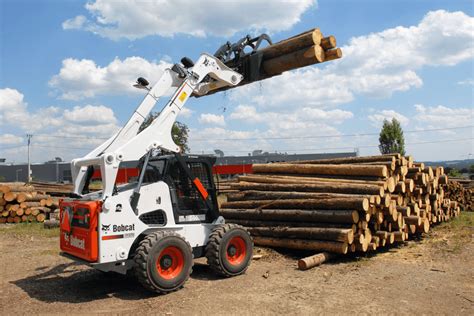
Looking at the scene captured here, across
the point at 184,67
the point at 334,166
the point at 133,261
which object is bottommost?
the point at 133,261

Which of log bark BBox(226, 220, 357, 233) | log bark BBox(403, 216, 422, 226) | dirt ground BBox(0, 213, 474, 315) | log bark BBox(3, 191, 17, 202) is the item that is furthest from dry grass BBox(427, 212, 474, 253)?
log bark BBox(3, 191, 17, 202)

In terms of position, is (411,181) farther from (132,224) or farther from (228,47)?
(132,224)

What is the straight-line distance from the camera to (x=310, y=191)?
10891mm

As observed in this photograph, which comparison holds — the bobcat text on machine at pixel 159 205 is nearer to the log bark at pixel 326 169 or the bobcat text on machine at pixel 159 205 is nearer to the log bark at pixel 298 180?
the log bark at pixel 298 180

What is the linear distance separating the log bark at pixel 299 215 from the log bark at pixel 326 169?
4.97 ft

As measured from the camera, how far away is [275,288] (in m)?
7.46

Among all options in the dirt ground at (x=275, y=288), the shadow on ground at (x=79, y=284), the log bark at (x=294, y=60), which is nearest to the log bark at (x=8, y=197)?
the dirt ground at (x=275, y=288)

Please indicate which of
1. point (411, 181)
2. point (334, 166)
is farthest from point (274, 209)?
point (411, 181)

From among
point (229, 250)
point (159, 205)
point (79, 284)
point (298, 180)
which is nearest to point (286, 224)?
point (298, 180)

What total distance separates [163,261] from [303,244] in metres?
3.88

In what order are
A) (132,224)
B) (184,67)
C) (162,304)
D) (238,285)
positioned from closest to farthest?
(162,304)
(132,224)
(238,285)
(184,67)

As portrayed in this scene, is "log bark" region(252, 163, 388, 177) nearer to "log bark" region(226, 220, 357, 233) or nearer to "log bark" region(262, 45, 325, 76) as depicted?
"log bark" region(226, 220, 357, 233)

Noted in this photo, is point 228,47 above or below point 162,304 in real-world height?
above

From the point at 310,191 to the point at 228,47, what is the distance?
4.04 meters
